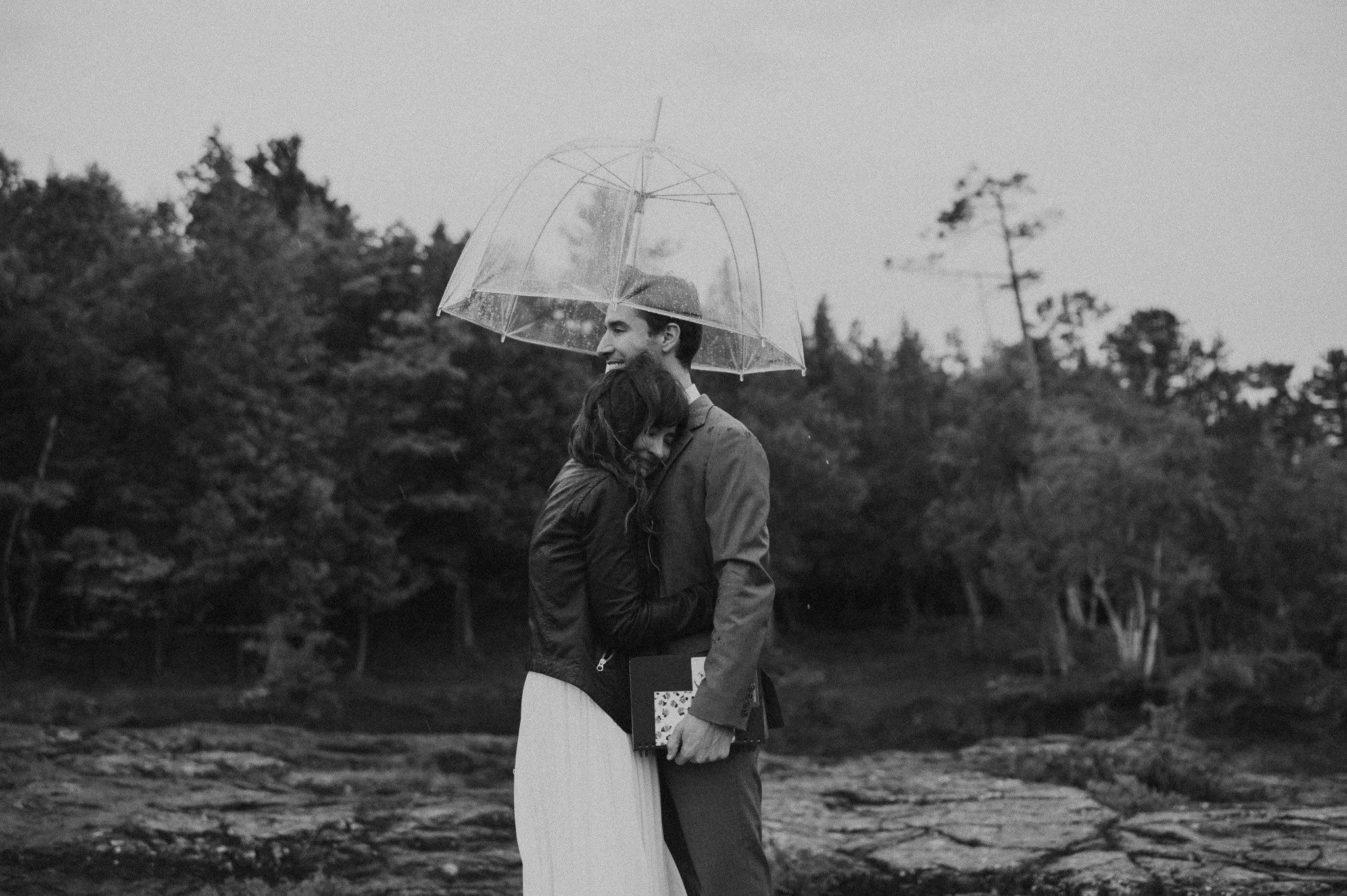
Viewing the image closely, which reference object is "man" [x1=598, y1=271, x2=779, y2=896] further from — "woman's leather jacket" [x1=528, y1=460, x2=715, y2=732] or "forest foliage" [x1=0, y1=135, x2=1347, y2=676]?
"forest foliage" [x1=0, y1=135, x2=1347, y2=676]

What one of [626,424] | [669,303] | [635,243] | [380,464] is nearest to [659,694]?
[626,424]

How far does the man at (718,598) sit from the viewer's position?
3.38 meters

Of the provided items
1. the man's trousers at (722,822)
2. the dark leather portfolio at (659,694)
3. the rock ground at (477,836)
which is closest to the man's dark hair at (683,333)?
the dark leather portfolio at (659,694)

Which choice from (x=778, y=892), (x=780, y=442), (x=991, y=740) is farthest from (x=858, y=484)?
(x=778, y=892)

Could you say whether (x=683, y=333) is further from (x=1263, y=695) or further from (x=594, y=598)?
(x=1263, y=695)

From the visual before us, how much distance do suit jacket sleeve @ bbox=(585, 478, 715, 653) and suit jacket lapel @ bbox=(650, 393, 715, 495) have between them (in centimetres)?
22

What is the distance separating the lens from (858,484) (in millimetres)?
37438

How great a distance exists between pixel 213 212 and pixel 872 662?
2447cm

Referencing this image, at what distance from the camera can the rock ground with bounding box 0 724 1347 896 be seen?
664cm

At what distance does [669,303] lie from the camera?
3766 mm

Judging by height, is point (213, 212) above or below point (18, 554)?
above

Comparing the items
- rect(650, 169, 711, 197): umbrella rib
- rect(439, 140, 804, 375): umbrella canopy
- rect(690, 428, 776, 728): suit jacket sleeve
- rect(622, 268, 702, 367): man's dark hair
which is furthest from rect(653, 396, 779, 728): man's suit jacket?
rect(650, 169, 711, 197): umbrella rib

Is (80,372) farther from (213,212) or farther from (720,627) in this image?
(720,627)

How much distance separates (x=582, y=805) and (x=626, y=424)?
1.11m
